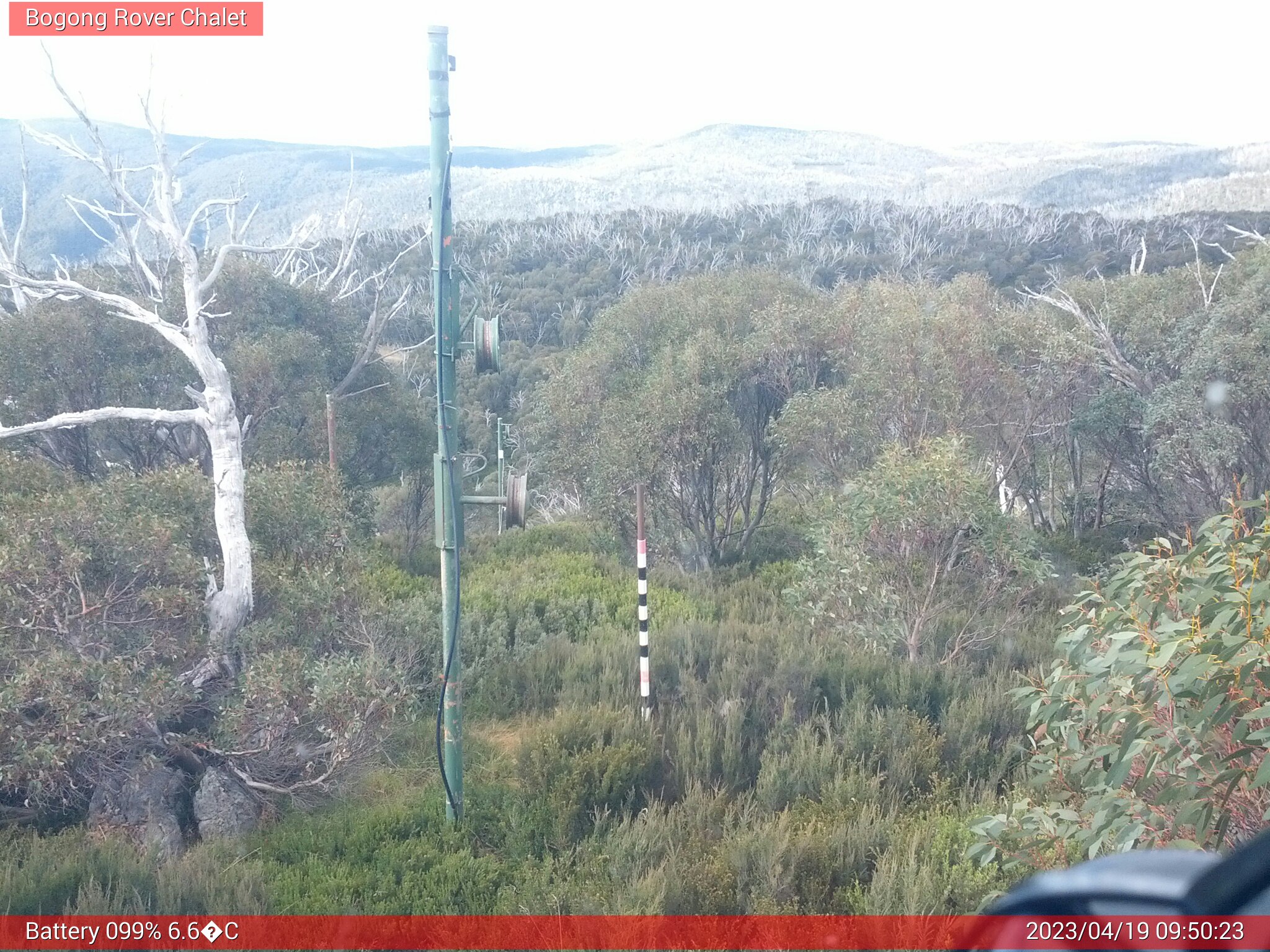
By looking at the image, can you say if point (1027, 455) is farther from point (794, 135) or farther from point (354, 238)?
point (794, 135)

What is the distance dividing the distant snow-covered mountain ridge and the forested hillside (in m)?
31.9

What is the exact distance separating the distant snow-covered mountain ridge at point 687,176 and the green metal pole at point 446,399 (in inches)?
1560

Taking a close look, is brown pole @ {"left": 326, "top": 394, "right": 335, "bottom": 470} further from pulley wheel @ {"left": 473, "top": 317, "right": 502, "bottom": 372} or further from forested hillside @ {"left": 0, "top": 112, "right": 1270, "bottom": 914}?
pulley wheel @ {"left": 473, "top": 317, "right": 502, "bottom": 372}

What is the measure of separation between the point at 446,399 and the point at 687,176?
92148 mm

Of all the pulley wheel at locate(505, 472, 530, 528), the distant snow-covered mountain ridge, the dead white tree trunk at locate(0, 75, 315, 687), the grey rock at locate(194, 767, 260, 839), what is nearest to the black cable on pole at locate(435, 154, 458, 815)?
the pulley wheel at locate(505, 472, 530, 528)

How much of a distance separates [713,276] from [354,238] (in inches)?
273

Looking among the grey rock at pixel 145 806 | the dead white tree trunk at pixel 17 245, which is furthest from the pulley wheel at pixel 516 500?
the dead white tree trunk at pixel 17 245

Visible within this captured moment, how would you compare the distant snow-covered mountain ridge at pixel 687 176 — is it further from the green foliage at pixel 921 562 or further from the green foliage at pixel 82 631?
the green foliage at pixel 82 631

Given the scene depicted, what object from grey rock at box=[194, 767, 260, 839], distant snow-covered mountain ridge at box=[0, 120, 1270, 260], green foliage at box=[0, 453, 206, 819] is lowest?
grey rock at box=[194, 767, 260, 839]

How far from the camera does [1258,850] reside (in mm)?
779

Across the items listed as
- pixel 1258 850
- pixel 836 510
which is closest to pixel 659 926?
pixel 1258 850

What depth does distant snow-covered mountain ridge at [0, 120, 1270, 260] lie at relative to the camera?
6078 centimetres

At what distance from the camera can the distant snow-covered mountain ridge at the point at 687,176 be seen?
199ft

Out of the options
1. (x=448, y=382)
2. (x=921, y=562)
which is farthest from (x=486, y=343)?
(x=921, y=562)
